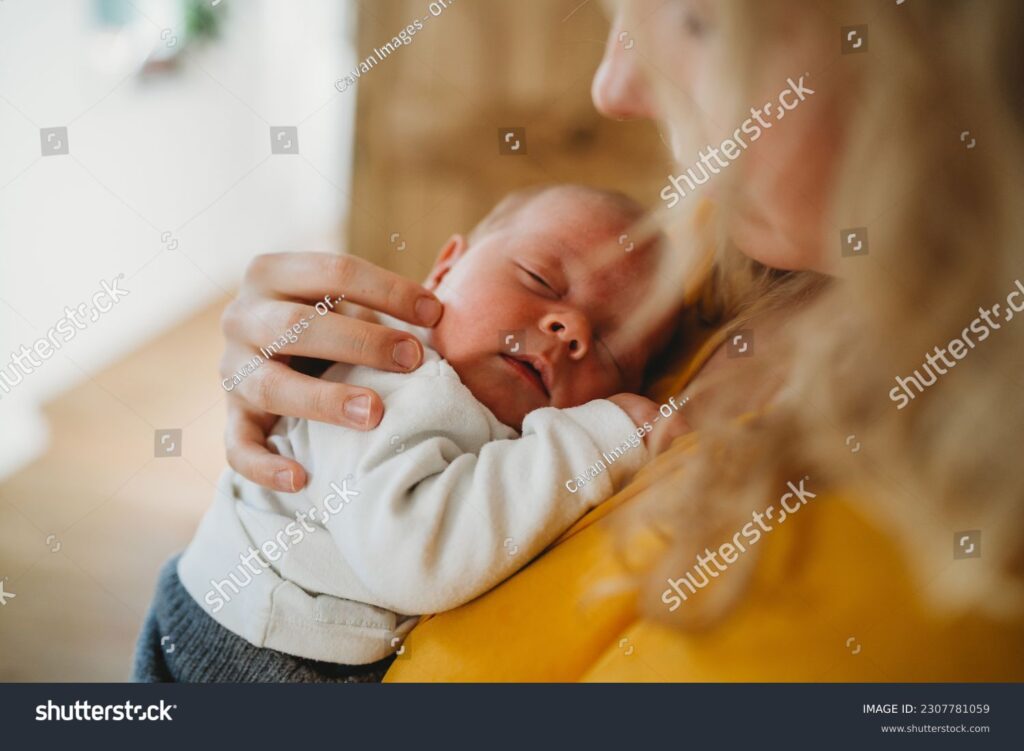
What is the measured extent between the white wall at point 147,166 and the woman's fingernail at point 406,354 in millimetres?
185

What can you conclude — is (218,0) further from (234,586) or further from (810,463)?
(810,463)

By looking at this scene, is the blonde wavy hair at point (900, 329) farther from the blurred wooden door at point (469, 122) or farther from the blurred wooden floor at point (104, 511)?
the blurred wooden floor at point (104, 511)

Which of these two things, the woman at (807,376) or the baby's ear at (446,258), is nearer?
the woman at (807,376)

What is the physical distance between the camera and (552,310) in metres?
0.93

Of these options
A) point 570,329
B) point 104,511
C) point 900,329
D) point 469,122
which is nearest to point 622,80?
point 469,122

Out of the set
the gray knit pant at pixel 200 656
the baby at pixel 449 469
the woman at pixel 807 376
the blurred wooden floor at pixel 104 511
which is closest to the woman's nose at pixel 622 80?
the woman at pixel 807 376

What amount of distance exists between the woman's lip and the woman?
123mm

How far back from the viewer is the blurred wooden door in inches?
39.1

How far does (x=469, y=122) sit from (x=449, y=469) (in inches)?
16.7

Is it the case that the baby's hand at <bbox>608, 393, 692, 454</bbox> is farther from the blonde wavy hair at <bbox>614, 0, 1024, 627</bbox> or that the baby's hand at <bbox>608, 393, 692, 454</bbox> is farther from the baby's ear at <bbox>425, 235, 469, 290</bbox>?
the baby's ear at <bbox>425, 235, 469, 290</bbox>

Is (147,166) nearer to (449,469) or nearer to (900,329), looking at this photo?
(449,469)

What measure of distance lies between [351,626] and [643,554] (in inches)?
11.8

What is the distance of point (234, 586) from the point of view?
911 millimetres

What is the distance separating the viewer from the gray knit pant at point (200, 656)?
0.90 meters
